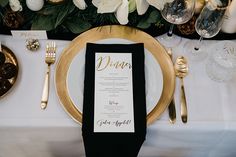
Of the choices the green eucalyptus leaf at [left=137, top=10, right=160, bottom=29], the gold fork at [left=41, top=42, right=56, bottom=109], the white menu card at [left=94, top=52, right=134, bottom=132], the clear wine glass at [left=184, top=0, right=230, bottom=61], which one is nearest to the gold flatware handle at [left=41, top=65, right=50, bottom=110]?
the gold fork at [left=41, top=42, right=56, bottom=109]

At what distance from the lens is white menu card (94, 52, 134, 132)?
657 mm

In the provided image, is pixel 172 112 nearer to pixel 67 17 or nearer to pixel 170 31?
pixel 170 31

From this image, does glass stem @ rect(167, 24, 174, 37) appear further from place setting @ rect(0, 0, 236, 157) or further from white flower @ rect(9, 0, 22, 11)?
white flower @ rect(9, 0, 22, 11)

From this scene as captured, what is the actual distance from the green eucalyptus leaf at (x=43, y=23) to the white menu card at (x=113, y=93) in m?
0.15

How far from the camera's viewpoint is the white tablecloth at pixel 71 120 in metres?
0.68

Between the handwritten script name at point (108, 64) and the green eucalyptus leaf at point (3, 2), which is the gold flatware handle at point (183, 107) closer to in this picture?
the handwritten script name at point (108, 64)

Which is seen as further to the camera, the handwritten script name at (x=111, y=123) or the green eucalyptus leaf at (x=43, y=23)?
the green eucalyptus leaf at (x=43, y=23)

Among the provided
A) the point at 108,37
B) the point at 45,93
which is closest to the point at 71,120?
the point at 45,93

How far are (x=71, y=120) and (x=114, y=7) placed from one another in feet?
0.96

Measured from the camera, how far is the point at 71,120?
68cm

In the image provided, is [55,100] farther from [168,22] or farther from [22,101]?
[168,22]

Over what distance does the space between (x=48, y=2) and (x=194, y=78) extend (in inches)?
16.9

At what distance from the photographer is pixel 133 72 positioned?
720 millimetres

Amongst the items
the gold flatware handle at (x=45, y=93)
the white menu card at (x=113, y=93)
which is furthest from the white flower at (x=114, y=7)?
the gold flatware handle at (x=45, y=93)
